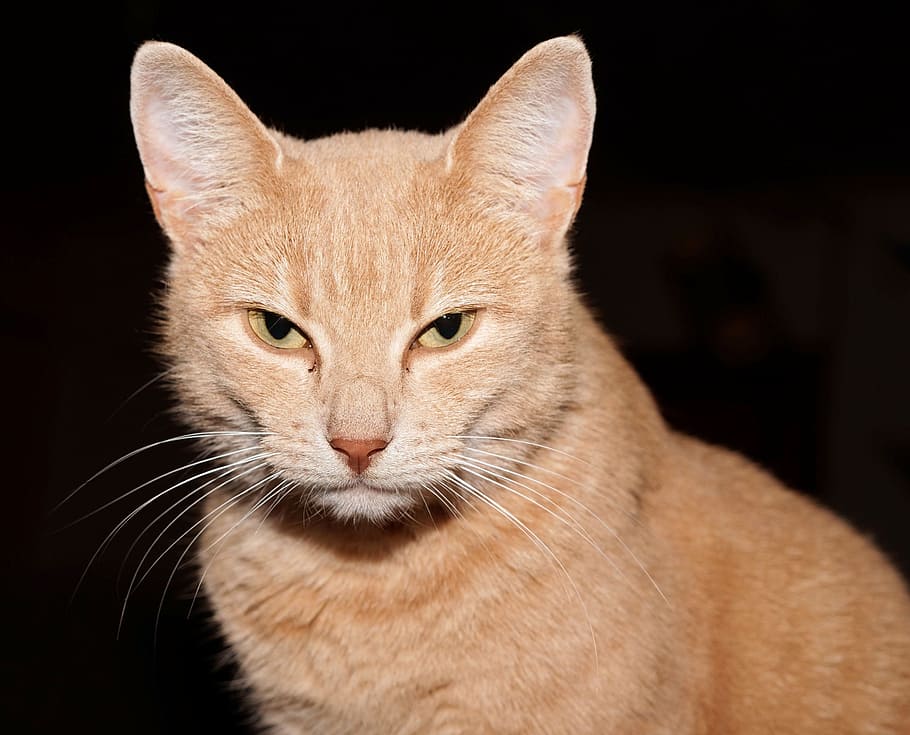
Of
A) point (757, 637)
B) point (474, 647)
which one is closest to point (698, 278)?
point (757, 637)

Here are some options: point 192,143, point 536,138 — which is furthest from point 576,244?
point 192,143

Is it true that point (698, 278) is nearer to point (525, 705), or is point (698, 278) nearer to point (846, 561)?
point (846, 561)

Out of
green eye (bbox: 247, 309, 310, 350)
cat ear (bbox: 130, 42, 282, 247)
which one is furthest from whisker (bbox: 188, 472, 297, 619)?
cat ear (bbox: 130, 42, 282, 247)

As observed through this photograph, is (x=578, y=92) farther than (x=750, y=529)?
No

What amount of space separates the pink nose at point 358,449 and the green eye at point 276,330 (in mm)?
218

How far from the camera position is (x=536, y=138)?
1649mm

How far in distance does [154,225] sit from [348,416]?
2900 mm

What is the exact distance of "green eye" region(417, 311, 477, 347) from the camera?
1.64 metres

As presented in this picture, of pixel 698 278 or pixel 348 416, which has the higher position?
pixel 348 416

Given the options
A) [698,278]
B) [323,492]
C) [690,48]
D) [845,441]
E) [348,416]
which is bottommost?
[845,441]

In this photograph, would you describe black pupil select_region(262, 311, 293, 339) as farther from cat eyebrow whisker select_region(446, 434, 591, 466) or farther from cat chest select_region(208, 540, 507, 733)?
cat chest select_region(208, 540, 507, 733)

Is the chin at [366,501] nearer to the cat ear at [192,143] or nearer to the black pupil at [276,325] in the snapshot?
the black pupil at [276,325]

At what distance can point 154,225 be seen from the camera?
13.5ft

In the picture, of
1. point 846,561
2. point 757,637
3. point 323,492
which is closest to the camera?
point 323,492
